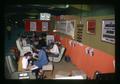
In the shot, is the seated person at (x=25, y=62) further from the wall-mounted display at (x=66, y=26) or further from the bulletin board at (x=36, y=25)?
the wall-mounted display at (x=66, y=26)

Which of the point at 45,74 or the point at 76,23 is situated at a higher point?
the point at 76,23

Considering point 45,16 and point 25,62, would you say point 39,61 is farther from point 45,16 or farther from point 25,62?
point 45,16

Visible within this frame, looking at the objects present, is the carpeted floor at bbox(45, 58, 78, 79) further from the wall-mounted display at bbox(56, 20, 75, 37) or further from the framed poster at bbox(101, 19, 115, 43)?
the framed poster at bbox(101, 19, 115, 43)

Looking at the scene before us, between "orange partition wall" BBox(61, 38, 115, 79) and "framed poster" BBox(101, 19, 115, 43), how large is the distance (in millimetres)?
115

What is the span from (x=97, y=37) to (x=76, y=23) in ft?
0.73

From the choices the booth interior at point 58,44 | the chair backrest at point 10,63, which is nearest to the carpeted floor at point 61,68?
the booth interior at point 58,44

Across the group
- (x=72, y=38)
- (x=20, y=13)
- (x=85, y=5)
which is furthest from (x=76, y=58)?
(x=20, y=13)

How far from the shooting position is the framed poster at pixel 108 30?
1708 mm

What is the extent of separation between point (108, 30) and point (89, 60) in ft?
0.84

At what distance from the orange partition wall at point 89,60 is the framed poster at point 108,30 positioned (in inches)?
4.5

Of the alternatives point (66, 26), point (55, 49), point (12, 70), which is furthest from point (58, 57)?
point (12, 70)

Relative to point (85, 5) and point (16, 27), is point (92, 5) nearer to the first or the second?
point (85, 5)

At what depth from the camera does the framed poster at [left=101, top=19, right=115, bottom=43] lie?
1708 millimetres

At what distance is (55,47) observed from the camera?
1.71 metres
